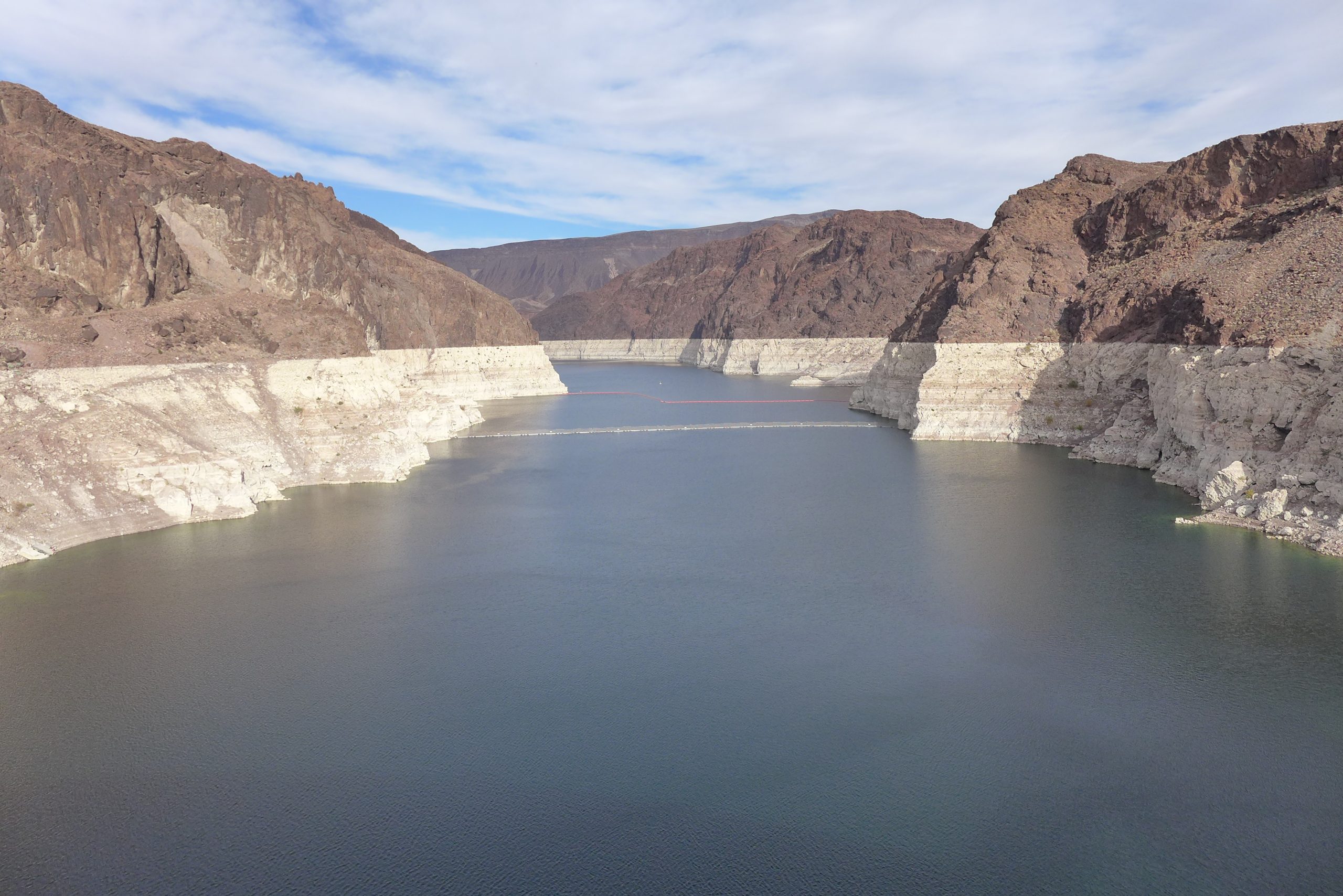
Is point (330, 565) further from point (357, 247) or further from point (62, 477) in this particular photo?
point (357, 247)

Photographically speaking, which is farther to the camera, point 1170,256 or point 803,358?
point 803,358

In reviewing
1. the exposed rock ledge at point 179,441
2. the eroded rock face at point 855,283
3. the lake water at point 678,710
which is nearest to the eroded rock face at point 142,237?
the exposed rock ledge at point 179,441

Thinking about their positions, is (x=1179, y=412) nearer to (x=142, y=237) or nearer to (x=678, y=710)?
(x=678, y=710)

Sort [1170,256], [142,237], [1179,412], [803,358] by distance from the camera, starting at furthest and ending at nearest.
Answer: [803,358]
[1170,256]
[142,237]
[1179,412]

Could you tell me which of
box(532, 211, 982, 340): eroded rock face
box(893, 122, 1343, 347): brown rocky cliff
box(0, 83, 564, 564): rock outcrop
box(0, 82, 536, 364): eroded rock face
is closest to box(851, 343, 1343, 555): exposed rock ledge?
box(893, 122, 1343, 347): brown rocky cliff

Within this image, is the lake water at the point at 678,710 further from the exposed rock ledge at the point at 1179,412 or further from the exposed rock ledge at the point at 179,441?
the exposed rock ledge at the point at 1179,412

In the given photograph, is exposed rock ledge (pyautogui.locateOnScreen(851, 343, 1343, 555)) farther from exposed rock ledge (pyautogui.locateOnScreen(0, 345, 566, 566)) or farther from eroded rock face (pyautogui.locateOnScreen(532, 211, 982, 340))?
eroded rock face (pyautogui.locateOnScreen(532, 211, 982, 340))

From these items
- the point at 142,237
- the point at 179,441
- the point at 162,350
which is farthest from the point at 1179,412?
the point at 142,237
